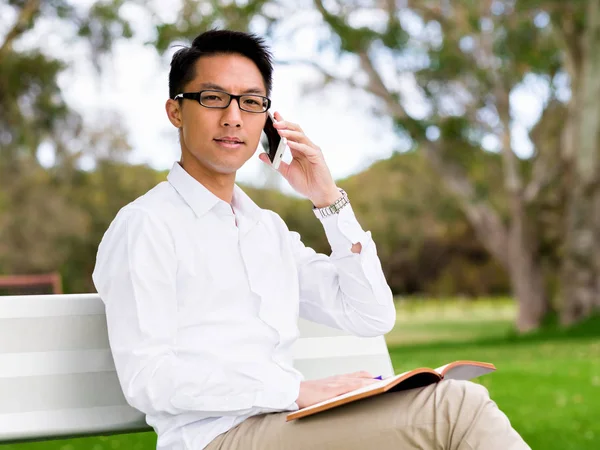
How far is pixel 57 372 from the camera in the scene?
103 inches

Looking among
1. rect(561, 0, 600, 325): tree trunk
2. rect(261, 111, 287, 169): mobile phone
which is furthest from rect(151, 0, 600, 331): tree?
rect(261, 111, 287, 169): mobile phone

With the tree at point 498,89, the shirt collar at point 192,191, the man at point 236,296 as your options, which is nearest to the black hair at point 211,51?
the man at point 236,296

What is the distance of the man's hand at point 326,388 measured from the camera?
2477mm

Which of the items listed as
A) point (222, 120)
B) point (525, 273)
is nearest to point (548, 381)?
point (222, 120)

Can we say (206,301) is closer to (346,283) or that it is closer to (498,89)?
(346,283)

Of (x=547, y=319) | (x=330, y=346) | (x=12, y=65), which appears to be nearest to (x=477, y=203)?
(x=547, y=319)

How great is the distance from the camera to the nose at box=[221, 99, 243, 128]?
2576mm

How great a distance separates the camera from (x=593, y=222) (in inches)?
663

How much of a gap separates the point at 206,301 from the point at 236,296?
9cm

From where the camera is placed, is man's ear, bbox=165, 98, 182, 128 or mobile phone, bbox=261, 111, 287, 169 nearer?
man's ear, bbox=165, 98, 182, 128

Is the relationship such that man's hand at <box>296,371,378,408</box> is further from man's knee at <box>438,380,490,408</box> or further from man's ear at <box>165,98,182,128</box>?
man's ear at <box>165,98,182,128</box>

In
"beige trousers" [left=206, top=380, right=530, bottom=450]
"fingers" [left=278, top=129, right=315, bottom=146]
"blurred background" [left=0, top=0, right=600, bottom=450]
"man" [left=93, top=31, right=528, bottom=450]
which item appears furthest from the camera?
"blurred background" [left=0, top=0, right=600, bottom=450]

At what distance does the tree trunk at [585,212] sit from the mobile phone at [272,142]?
48.3 ft

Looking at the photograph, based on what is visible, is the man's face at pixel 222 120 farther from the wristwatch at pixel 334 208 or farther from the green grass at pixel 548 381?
the green grass at pixel 548 381
